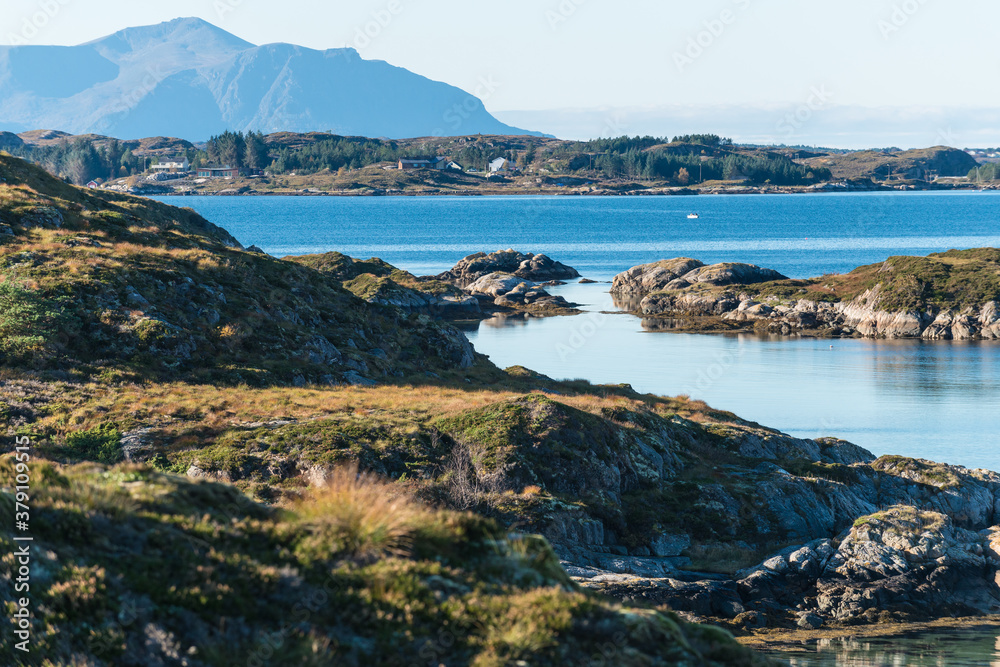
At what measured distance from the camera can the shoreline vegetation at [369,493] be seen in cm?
1084

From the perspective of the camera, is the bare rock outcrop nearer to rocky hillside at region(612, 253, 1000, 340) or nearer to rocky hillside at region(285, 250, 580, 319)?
rocky hillside at region(285, 250, 580, 319)

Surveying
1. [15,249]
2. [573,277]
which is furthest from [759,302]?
[15,249]

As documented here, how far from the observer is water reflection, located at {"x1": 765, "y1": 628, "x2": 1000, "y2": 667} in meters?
23.5

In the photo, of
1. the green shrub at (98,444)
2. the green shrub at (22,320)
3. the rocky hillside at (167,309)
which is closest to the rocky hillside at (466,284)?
the rocky hillside at (167,309)

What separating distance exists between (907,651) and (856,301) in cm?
7966

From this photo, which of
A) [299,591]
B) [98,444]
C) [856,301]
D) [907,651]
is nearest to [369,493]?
[299,591]

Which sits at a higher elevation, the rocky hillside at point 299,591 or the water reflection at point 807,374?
the rocky hillside at point 299,591

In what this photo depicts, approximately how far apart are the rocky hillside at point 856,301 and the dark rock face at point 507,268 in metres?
22.7

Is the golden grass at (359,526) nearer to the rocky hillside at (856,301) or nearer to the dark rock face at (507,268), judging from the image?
the rocky hillside at (856,301)

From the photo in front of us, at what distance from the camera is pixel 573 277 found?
13888 centimetres

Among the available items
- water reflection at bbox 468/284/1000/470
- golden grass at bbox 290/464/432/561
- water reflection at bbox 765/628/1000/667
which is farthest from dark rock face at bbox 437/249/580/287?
golden grass at bbox 290/464/432/561

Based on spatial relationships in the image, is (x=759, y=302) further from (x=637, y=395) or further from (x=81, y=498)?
(x=81, y=498)

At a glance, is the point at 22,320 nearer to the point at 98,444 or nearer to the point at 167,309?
the point at 167,309

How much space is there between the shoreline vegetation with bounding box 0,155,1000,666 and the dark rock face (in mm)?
71512
